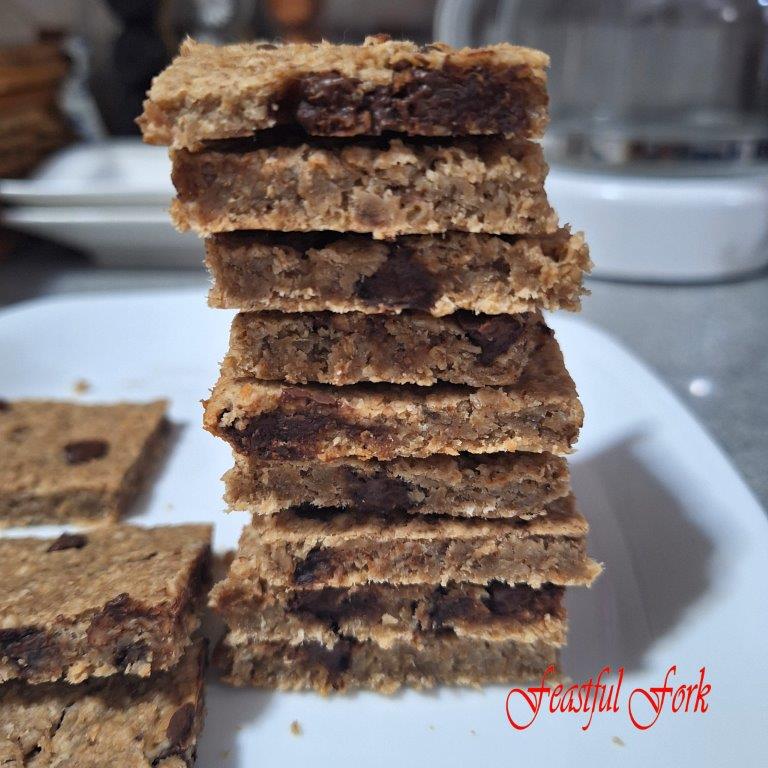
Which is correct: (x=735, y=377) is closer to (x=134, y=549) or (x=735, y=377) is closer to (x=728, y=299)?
(x=728, y=299)

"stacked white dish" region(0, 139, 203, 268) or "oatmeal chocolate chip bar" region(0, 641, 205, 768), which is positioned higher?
"stacked white dish" region(0, 139, 203, 268)

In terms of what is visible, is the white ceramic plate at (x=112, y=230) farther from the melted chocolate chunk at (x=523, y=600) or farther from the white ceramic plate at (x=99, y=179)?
the melted chocolate chunk at (x=523, y=600)

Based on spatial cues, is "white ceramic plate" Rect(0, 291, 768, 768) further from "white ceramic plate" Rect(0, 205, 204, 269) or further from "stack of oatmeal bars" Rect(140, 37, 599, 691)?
"white ceramic plate" Rect(0, 205, 204, 269)

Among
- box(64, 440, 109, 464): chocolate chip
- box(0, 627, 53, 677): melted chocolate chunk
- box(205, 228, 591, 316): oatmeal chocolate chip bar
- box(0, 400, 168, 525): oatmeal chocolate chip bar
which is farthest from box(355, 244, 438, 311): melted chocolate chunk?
box(64, 440, 109, 464): chocolate chip

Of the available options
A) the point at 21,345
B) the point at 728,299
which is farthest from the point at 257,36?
the point at 728,299

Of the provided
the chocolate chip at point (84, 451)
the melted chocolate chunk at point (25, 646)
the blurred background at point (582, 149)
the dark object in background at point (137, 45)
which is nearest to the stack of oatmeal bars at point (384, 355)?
the melted chocolate chunk at point (25, 646)

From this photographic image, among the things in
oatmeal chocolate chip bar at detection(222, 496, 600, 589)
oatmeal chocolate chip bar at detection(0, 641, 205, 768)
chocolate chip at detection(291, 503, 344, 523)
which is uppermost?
chocolate chip at detection(291, 503, 344, 523)

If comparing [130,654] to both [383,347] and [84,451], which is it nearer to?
[383,347]

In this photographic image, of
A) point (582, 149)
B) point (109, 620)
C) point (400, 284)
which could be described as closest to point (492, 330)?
point (400, 284)
